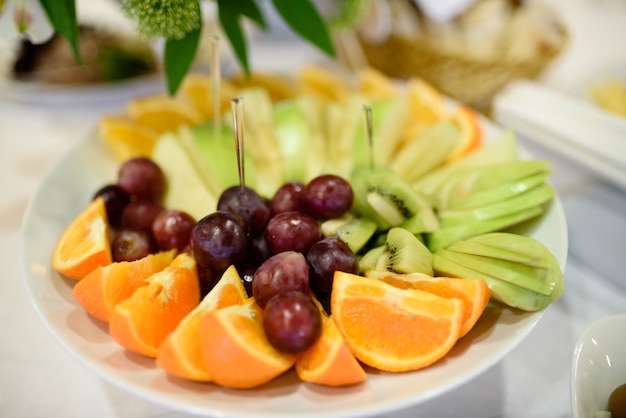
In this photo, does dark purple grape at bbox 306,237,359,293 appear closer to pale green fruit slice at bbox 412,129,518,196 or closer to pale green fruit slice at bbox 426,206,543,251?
pale green fruit slice at bbox 426,206,543,251

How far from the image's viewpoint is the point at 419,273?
2.34 feet

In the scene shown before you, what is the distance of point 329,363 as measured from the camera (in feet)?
1.94

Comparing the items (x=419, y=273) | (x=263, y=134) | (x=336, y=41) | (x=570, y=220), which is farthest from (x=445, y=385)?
(x=336, y=41)

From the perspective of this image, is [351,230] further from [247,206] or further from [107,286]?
[107,286]

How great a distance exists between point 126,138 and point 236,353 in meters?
0.74

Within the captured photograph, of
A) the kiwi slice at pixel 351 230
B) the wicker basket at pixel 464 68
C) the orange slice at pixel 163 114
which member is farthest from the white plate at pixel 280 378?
the wicker basket at pixel 464 68

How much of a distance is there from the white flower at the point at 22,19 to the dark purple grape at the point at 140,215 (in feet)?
1.18

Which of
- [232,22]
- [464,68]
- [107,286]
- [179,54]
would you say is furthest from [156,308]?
[464,68]

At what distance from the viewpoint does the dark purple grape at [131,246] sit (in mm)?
823

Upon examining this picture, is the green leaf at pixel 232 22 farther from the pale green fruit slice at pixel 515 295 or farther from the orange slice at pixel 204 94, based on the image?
the pale green fruit slice at pixel 515 295

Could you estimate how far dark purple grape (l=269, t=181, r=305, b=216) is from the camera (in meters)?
0.83

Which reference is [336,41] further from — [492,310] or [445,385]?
[445,385]

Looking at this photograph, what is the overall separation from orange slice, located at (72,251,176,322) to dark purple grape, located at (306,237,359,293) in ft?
0.82

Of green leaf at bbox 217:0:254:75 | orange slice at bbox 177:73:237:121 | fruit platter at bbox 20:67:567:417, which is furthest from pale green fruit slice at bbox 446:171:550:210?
orange slice at bbox 177:73:237:121
